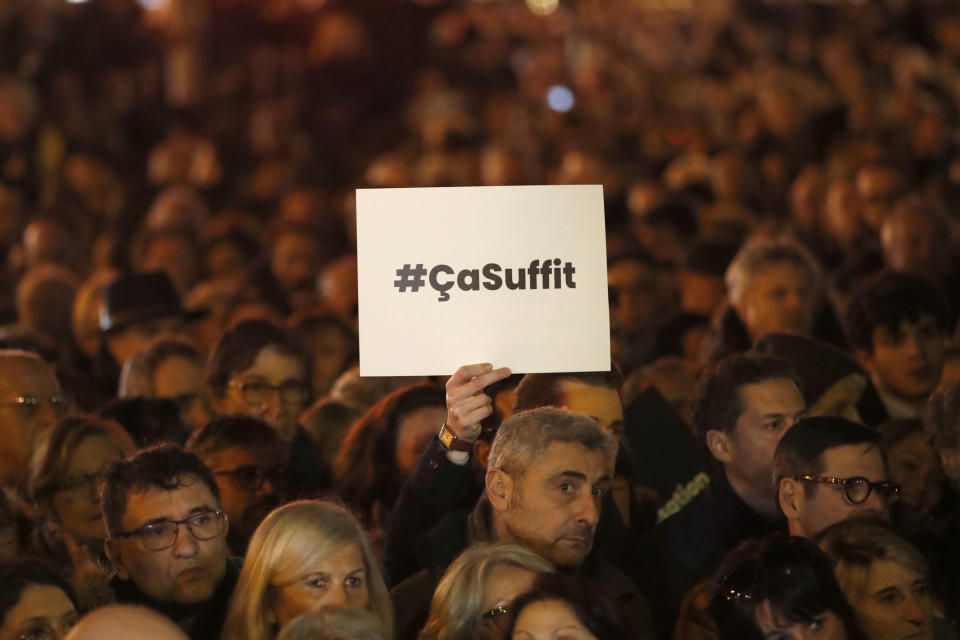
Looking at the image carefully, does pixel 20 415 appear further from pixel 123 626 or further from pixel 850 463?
pixel 850 463

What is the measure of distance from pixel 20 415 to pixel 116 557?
1735 mm

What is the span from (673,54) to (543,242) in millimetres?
15232

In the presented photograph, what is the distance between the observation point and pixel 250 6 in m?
19.0

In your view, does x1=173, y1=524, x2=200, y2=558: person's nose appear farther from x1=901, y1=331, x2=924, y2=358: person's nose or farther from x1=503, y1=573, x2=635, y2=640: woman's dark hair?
x1=901, y1=331, x2=924, y2=358: person's nose

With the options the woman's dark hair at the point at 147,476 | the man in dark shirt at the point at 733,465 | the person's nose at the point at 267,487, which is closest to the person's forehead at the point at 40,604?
the woman's dark hair at the point at 147,476

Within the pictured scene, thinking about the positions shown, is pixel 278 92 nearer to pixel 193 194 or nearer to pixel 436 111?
pixel 436 111

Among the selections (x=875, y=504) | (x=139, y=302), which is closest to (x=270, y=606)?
(x=875, y=504)

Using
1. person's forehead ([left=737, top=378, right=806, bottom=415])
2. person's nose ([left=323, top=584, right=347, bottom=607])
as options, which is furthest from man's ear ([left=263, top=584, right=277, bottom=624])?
person's forehead ([left=737, top=378, right=806, bottom=415])

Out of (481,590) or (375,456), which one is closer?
(481,590)

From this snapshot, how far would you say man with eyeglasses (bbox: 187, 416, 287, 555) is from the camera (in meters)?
5.25

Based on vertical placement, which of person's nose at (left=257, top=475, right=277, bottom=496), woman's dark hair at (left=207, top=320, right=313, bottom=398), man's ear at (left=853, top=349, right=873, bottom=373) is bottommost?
person's nose at (left=257, top=475, right=277, bottom=496)

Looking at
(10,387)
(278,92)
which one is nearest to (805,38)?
(278,92)

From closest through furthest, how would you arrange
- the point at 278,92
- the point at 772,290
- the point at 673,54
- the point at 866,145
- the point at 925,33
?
the point at 772,290, the point at 866,145, the point at 925,33, the point at 278,92, the point at 673,54

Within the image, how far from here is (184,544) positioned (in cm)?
435
